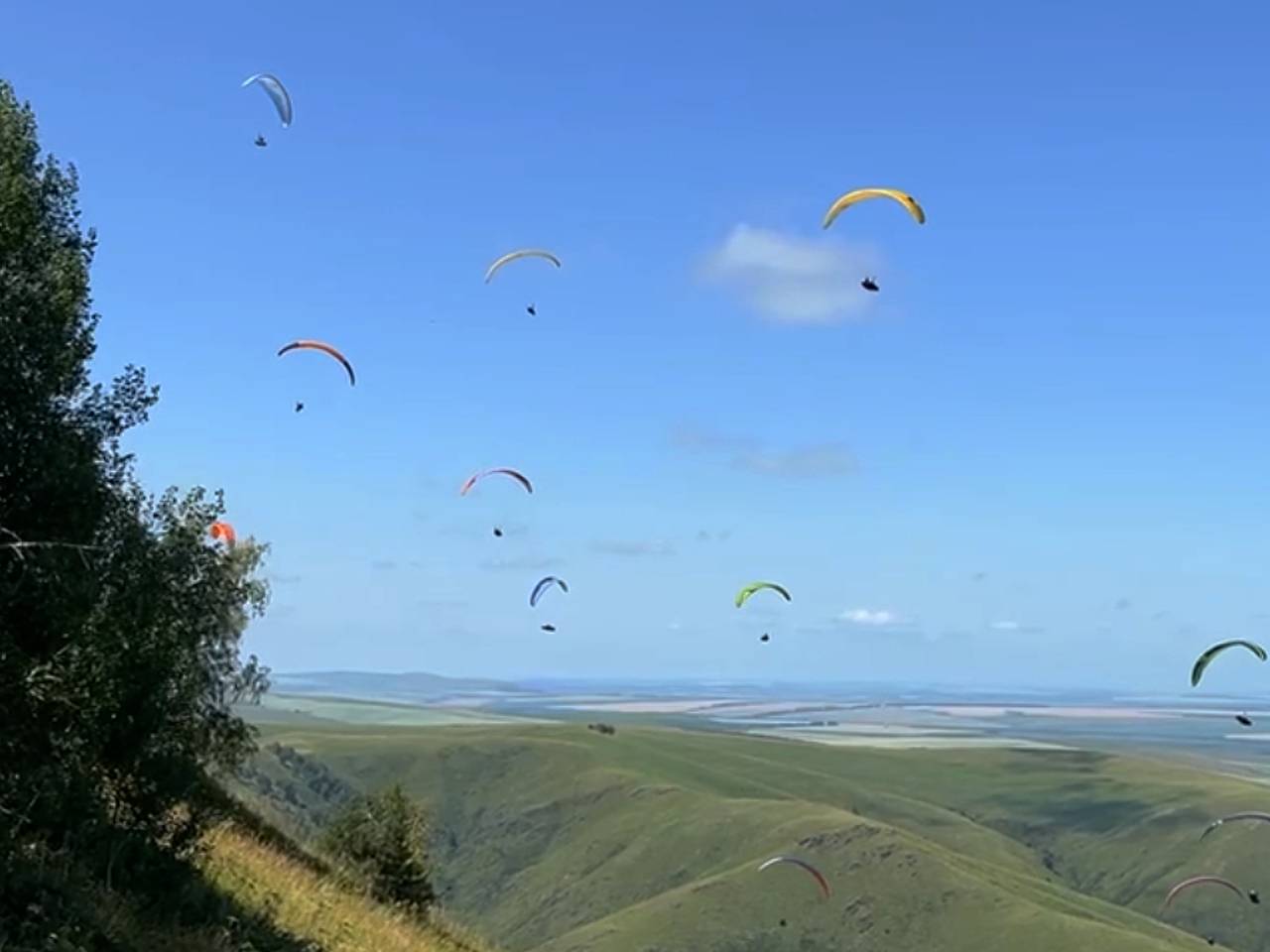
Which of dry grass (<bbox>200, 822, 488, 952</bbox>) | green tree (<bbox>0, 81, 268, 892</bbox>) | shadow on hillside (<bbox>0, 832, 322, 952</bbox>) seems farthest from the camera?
dry grass (<bbox>200, 822, 488, 952</bbox>)

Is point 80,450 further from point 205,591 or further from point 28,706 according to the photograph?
point 205,591

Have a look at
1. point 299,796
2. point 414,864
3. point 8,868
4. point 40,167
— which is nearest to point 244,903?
point 8,868

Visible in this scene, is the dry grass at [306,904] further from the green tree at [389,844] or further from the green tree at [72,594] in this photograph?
the green tree at [389,844]

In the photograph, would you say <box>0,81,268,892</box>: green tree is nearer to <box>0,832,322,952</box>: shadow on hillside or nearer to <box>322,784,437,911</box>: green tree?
<box>0,832,322,952</box>: shadow on hillside

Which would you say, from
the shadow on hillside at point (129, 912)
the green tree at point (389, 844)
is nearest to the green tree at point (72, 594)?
the shadow on hillside at point (129, 912)

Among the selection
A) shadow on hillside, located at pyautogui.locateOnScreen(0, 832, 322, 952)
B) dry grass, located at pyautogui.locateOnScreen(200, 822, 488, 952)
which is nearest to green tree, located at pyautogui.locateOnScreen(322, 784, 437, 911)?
dry grass, located at pyautogui.locateOnScreen(200, 822, 488, 952)
